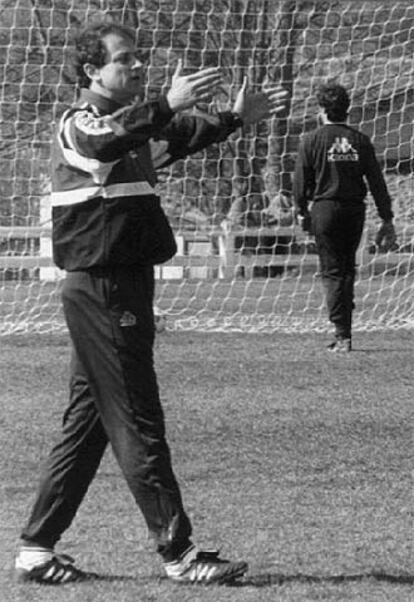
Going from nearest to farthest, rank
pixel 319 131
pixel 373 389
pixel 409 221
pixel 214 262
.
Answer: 1. pixel 373 389
2. pixel 319 131
3. pixel 214 262
4. pixel 409 221

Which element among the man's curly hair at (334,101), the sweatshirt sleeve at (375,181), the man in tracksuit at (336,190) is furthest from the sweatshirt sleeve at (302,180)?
the sweatshirt sleeve at (375,181)

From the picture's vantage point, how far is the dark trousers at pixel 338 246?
1198 cm

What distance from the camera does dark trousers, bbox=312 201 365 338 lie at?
11984 mm

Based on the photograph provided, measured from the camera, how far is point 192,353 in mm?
12492

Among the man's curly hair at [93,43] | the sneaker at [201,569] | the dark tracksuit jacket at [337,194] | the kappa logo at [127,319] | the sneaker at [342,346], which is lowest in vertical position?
the sneaker at [342,346]

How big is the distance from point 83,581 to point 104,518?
1.04 m

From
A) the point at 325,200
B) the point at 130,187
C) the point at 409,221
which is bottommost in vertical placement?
the point at 409,221

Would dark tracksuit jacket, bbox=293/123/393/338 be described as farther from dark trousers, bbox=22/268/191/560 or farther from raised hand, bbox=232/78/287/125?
dark trousers, bbox=22/268/191/560

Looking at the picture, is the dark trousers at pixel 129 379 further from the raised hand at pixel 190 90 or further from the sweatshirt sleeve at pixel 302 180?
the sweatshirt sleeve at pixel 302 180

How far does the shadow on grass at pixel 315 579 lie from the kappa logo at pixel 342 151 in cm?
656

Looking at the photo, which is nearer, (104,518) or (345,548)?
(345,548)

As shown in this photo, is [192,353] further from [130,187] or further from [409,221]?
[409,221]

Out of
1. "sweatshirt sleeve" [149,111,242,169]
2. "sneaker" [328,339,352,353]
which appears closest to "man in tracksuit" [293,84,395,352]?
"sneaker" [328,339,352,353]

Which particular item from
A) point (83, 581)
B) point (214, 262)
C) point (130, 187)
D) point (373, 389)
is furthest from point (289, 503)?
point (214, 262)
